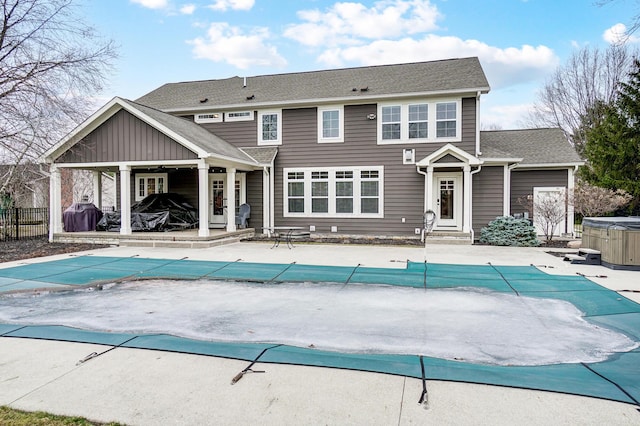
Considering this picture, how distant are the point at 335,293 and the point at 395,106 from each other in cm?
955

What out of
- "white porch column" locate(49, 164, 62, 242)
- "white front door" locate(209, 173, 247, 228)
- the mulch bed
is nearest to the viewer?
the mulch bed

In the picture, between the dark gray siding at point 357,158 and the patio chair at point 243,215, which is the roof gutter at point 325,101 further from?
the patio chair at point 243,215

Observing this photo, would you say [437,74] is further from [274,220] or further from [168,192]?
[168,192]

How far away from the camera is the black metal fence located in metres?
14.5

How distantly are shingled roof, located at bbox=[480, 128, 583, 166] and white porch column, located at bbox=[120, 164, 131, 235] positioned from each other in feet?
39.1

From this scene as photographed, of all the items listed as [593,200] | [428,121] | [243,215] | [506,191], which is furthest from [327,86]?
[593,200]

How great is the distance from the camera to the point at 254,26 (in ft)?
59.8

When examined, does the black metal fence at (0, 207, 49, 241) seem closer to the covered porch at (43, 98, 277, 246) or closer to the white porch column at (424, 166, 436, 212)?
the covered porch at (43, 98, 277, 246)

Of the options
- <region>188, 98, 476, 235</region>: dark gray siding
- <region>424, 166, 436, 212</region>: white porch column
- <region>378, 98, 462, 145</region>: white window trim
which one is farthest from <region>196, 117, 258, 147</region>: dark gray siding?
<region>424, 166, 436, 212</region>: white porch column

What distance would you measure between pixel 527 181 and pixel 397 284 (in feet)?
34.2

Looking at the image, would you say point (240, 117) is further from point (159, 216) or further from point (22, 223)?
point (22, 223)

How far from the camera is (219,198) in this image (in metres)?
16.3

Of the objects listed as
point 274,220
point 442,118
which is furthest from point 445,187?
point 274,220

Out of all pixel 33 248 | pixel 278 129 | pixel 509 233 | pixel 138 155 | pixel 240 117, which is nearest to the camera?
pixel 33 248
